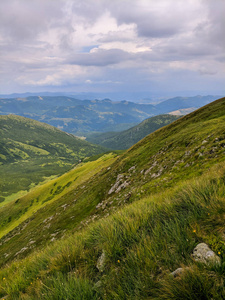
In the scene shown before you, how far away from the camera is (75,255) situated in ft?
17.6

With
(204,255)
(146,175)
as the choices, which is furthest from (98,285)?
(146,175)

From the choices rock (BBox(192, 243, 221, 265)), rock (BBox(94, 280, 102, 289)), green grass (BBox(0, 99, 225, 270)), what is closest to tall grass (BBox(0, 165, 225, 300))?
rock (BBox(94, 280, 102, 289))

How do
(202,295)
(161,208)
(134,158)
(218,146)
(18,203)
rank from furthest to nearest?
(18,203), (134,158), (218,146), (161,208), (202,295)

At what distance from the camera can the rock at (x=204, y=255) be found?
3.37 meters

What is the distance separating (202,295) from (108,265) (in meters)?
2.65

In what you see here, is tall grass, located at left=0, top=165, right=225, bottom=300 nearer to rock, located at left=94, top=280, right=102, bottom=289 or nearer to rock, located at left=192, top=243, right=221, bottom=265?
rock, located at left=94, top=280, right=102, bottom=289

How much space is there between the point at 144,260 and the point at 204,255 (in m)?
1.42

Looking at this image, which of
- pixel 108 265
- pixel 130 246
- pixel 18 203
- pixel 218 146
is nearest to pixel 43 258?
pixel 108 265

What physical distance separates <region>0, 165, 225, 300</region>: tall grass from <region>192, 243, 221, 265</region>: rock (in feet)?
0.48

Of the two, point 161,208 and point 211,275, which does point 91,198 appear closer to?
point 161,208

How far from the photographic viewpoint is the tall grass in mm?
3158

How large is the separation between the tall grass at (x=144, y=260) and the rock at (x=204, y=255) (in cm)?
15

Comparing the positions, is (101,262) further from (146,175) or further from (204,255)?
(146,175)

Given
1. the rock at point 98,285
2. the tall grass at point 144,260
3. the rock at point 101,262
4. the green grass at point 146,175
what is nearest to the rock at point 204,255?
the tall grass at point 144,260
